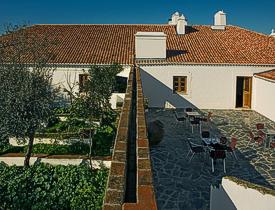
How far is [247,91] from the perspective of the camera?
949 inches

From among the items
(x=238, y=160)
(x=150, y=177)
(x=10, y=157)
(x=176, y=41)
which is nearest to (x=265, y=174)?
(x=238, y=160)

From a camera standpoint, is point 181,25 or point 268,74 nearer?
point 268,74

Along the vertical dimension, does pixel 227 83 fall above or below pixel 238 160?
above

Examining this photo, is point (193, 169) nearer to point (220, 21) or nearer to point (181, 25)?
point (181, 25)

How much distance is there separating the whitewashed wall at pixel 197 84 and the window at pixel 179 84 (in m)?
0.31

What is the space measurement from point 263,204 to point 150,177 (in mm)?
4047

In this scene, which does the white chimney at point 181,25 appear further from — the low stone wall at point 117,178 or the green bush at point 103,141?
the low stone wall at point 117,178

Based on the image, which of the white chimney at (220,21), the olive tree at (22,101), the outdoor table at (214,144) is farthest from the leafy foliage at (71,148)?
the white chimney at (220,21)

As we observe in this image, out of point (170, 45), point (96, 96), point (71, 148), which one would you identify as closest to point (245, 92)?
point (170, 45)

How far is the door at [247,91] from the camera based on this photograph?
2394 centimetres

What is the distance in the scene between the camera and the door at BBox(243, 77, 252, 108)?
23.9 m

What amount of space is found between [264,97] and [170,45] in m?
8.90

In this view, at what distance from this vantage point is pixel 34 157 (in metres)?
13.3

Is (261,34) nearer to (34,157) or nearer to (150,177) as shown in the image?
(34,157)
